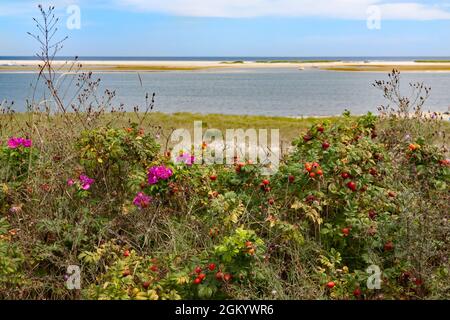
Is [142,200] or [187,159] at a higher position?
[187,159]

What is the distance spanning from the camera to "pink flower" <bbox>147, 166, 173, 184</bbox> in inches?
160

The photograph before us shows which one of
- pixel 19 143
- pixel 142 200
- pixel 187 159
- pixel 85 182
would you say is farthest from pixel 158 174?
pixel 19 143

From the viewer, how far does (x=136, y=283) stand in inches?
133

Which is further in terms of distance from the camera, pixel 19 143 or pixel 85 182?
pixel 19 143

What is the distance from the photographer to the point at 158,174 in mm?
4078

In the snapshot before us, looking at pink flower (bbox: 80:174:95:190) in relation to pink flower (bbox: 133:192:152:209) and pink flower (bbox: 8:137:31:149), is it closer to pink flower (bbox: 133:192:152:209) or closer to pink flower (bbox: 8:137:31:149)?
pink flower (bbox: 133:192:152:209)

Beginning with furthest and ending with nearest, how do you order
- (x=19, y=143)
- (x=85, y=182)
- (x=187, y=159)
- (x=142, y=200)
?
(x=19, y=143)
(x=187, y=159)
(x=85, y=182)
(x=142, y=200)

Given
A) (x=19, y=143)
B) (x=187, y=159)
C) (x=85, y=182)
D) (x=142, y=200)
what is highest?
(x=19, y=143)

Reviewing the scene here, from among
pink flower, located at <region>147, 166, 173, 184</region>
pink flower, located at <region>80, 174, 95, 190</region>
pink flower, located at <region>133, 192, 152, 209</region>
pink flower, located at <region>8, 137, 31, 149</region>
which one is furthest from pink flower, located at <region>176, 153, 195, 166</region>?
pink flower, located at <region>8, 137, 31, 149</region>

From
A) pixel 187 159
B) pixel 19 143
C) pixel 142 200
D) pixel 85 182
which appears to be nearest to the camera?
pixel 142 200

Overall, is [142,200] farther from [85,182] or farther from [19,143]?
[19,143]

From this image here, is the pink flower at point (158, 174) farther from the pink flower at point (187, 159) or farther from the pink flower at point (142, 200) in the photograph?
the pink flower at point (187, 159)

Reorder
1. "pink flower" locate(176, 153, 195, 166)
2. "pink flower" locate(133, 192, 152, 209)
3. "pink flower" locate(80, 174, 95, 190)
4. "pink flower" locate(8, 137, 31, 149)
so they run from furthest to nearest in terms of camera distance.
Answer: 1. "pink flower" locate(8, 137, 31, 149)
2. "pink flower" locate(176, 153, 195, 166)
3. "pink flower" locate(80, 174, 95, 190)
4. "pink flower" locate(133, 192, 152, 209)
